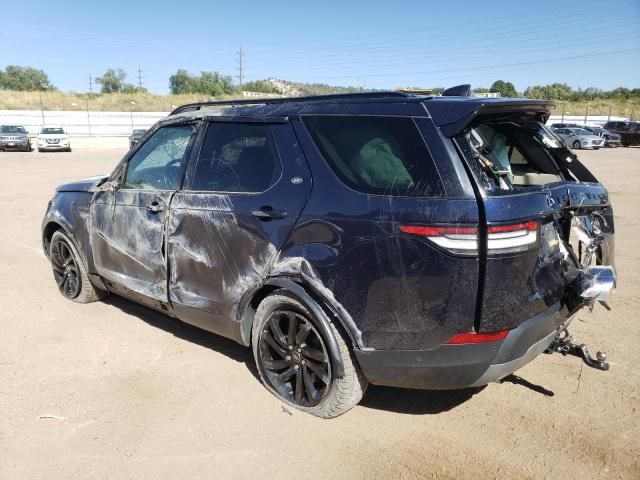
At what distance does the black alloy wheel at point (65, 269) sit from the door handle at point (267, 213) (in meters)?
2.53

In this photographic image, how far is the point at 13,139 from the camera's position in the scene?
2894 centimetres

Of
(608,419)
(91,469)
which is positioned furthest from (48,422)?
(608,419)

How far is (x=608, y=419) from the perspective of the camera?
122 inches

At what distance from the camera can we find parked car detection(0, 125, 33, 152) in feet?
94.7

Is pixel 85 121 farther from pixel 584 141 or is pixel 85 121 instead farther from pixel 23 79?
pixel 23 79

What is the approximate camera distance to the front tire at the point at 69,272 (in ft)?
15.9

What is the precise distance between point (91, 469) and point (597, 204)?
3.21 metres

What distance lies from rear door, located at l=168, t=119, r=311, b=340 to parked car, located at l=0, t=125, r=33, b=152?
98.8ft

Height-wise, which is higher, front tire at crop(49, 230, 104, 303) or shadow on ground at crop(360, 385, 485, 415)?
front tire at crop(49, 230, 104, 303)

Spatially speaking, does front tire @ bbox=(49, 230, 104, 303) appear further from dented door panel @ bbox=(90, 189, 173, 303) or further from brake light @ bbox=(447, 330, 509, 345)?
brake light @ bbox=(447, 330, 509, 345)

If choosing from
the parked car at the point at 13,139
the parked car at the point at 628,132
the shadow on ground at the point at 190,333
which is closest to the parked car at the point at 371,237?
the shadow on ground at the point at 190,333

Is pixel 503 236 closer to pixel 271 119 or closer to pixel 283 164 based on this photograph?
A: pixel 283 164

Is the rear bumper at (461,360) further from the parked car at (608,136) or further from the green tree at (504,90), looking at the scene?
the parked car at (608,136)

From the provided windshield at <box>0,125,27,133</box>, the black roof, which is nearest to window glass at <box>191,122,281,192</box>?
the black roof
